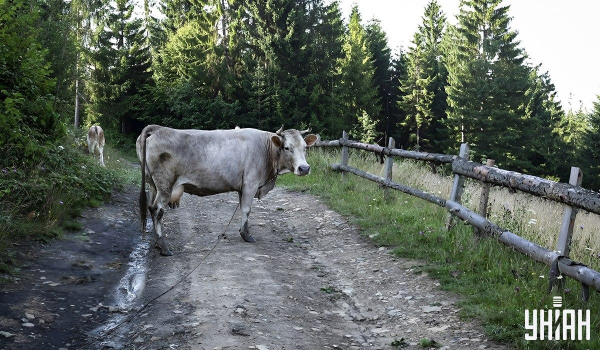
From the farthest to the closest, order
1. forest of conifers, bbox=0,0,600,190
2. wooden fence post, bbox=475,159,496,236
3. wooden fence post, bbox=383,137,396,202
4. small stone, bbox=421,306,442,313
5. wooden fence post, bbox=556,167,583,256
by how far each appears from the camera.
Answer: forest of conifers, bbox=0,0,600,190 → wooden fence post, bbox=383,137,396,202 → wooden fence post, bbox=475,159,496,236 → small stone, bbox=421,306,442,313 → wooden fence post, bbox=556,167,583,256

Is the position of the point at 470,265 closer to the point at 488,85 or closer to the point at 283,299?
the point at 283,299

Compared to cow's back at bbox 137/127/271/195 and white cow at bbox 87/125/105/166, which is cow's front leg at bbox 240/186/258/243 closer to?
cow's back at bbox 137/127/271/195

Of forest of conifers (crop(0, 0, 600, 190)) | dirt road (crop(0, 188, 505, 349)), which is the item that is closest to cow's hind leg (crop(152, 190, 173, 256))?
dirt road (crop(0, 188, 505, 349))

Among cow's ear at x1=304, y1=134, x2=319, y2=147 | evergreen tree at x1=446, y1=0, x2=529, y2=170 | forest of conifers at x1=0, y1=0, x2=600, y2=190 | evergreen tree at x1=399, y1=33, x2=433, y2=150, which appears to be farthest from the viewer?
evergreen tree at x1=399, y1=33, x2=433, y2=150

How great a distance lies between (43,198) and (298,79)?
24.4 m

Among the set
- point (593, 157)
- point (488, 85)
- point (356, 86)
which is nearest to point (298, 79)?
point (356, 86)

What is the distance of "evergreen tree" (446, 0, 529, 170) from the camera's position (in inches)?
1549

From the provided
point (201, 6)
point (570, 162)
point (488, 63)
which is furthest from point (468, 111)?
point (201, 6)

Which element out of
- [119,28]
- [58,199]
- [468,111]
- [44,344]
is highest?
[119,28]

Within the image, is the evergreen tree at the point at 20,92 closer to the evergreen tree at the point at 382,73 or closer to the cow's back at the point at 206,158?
the cow's back at the point at 206,158

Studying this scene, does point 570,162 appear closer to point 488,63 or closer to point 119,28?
point 488,63

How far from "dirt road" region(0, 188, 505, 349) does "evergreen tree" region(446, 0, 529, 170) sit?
33594 millimetres

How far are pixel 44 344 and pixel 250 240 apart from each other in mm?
3981

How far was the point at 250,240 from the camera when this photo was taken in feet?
26.7
